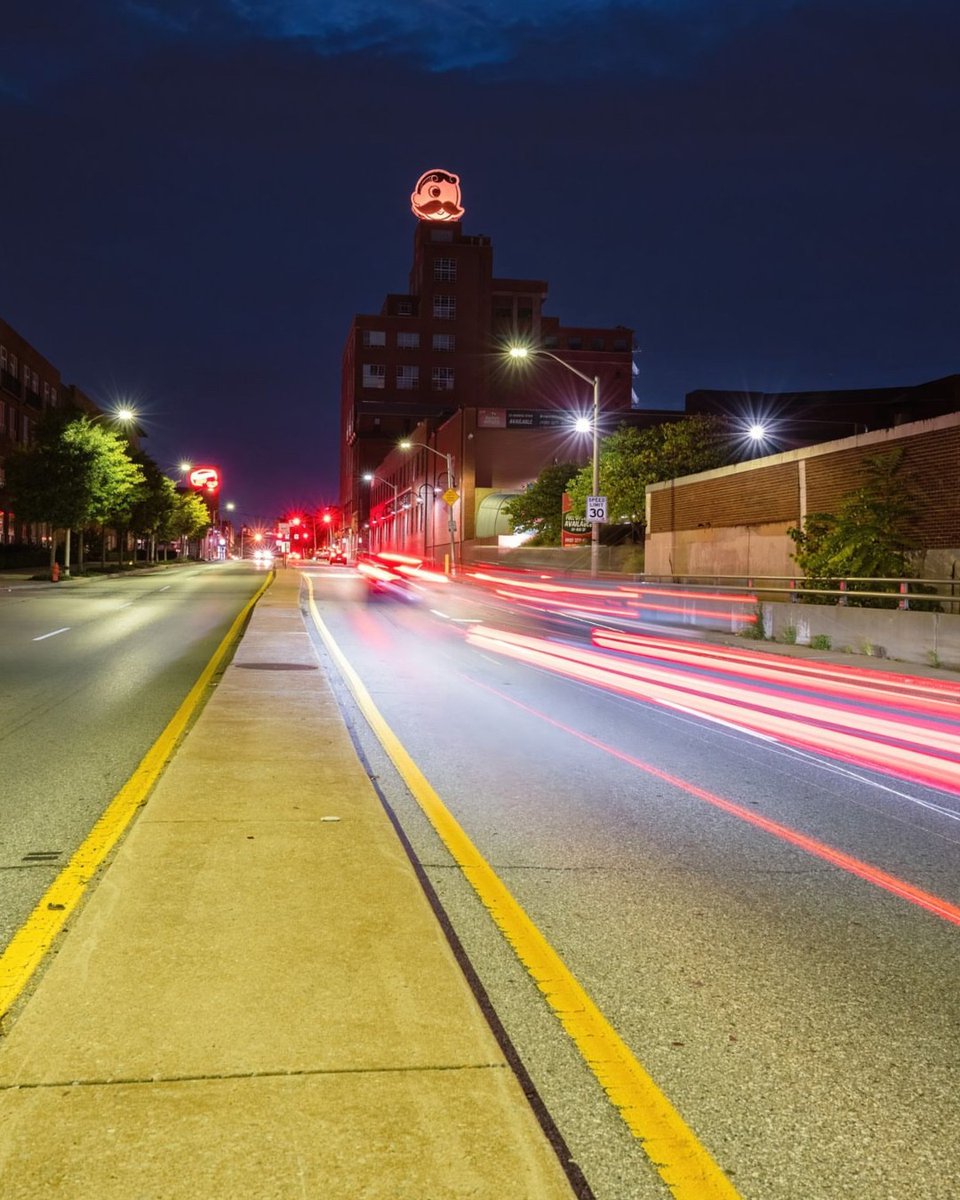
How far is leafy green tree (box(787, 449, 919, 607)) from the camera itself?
69.9 ft

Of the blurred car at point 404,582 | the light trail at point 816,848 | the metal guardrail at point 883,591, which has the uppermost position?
the metal guardrail at point 883,591

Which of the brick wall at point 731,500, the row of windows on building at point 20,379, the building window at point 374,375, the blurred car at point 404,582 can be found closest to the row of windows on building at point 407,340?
the building window at point 374,375

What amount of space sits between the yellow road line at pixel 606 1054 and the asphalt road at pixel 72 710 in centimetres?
223

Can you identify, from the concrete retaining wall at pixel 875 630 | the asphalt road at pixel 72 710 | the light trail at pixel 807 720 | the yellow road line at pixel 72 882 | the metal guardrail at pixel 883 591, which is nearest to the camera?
the yellow road line at pixel 72 882

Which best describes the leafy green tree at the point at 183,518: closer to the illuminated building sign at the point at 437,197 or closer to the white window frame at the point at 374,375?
the white window frame at the point at 374,375

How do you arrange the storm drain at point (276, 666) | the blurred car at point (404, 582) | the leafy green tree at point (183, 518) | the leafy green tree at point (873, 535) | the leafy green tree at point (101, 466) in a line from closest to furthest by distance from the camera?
the storm drain at point (276, 666)
the leafy green tree at point (873, 535)
the blurred car at point (404, 582)
the leafy green tree at point (101, 466)
the leafy green tree at point (183, 518)

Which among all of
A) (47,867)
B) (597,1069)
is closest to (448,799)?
(47,867)

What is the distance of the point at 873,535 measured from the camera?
21.6 m

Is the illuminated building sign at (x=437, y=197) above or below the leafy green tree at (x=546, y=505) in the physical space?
above

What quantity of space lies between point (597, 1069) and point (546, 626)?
83.1 ft

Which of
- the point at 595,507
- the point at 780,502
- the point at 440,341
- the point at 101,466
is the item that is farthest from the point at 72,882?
the point at 440,341

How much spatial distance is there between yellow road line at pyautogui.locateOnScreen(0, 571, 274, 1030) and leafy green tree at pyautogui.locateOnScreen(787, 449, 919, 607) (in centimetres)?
1596

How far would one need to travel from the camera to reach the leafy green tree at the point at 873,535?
69.9 feet

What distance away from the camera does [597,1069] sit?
3363mm
